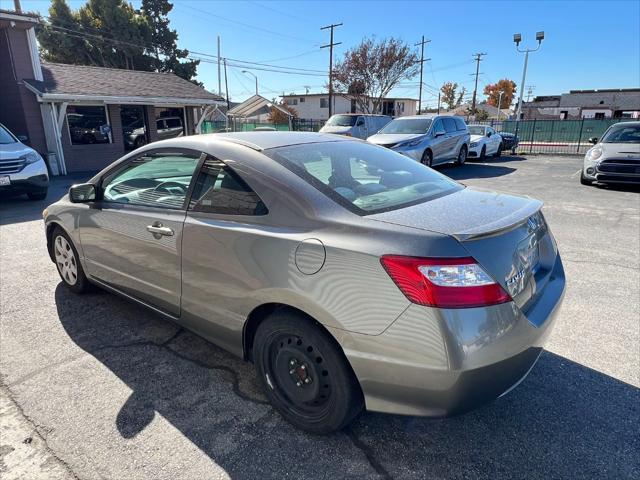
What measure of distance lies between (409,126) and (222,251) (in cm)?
1183

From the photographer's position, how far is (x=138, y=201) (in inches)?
124

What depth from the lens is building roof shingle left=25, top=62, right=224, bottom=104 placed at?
46.4 ft

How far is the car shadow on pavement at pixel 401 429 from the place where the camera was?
2066 mm

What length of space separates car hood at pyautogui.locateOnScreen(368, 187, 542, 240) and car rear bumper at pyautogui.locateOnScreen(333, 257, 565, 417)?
38 cm

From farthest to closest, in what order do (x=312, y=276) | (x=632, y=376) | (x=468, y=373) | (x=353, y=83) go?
(x=353, y=83) → (x=632, y=376) → (x=312, y=276) → (x=468, y=373)

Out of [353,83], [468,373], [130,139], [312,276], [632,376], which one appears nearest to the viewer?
[468,373]

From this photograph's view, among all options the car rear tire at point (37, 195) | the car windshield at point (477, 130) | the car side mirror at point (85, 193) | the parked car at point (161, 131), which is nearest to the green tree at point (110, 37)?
the parked car at point (161, 131)

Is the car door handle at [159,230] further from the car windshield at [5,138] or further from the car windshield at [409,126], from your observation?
the car windshield at [409,126]

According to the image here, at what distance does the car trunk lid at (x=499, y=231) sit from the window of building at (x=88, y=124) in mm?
16048

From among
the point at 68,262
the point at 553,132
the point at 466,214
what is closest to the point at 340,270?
the point at 466,214

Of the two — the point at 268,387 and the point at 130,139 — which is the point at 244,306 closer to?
the point at 268,387

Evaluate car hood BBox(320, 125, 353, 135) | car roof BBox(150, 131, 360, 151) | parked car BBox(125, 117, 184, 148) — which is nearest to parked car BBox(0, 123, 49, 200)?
car roof BBox(150, 131, 360, 151)

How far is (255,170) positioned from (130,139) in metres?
16.8

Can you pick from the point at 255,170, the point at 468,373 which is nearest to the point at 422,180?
the point at 255,170
